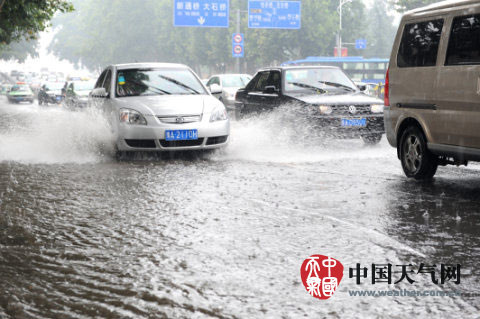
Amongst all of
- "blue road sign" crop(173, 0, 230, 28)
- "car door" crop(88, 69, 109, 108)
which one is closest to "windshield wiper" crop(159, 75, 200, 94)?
"car door" crop(88, 69, 109, 108)

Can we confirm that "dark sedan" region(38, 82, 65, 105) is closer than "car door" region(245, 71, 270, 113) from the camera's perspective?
No

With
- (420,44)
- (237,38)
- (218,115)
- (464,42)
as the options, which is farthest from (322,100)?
(237,38)

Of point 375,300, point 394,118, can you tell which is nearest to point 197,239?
point 375,300

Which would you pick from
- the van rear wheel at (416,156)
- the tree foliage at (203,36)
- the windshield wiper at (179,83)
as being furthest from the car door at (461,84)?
the tree foliage at (203,36)

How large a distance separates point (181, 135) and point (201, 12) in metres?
35.1

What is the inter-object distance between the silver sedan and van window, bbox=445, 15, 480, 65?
13.9ft

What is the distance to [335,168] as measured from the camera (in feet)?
31.4

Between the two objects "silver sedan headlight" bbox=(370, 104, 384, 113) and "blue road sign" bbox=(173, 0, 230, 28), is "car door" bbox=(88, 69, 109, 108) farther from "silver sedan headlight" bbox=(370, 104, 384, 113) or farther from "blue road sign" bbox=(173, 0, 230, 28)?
"blue road sign" bbox=(173, 0, 230, 28)

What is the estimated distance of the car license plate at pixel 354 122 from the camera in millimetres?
12148

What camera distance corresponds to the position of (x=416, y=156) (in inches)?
324

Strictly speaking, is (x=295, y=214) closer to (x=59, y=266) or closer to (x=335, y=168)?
(x=59, y=266)

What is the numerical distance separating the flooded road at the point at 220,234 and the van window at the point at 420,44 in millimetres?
1419

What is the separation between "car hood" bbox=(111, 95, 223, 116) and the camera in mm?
10359

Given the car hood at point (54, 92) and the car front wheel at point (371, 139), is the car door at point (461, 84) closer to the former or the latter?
the car front wheel at point (371, 139)
